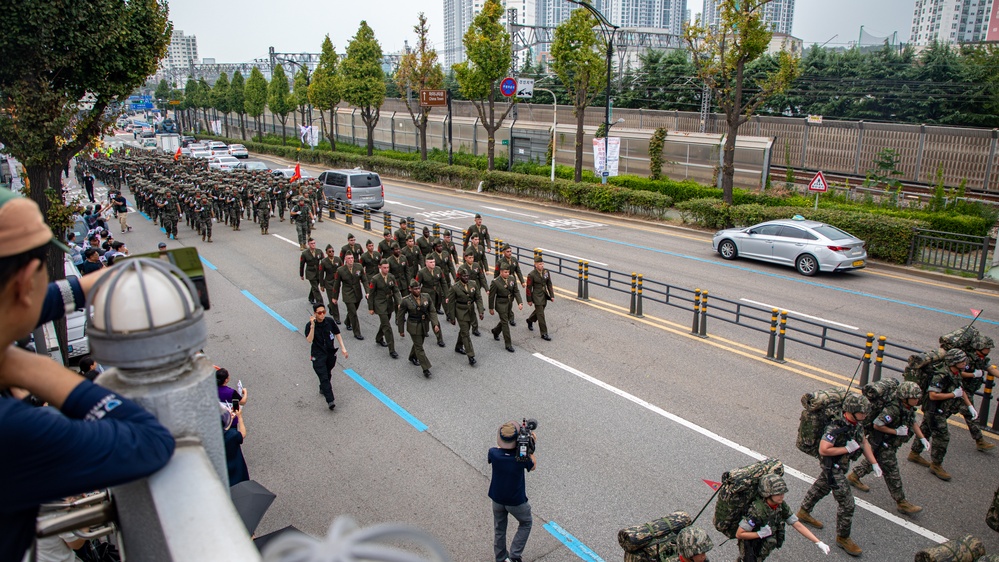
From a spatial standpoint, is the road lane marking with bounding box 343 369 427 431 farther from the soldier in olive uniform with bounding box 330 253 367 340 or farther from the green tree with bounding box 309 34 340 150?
the green tree with bounding box 309 34 340 150

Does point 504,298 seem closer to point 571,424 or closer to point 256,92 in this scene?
point 571,424

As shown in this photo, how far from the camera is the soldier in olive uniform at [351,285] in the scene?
531 inches

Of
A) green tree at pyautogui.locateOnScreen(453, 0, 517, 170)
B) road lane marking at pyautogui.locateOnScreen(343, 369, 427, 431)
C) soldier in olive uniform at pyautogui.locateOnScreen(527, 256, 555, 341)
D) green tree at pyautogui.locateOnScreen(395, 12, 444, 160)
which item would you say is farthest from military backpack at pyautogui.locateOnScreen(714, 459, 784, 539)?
green tree at pyautogui.locateOnScreen(395, 12, 444, 160)

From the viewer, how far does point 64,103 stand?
10.7 m

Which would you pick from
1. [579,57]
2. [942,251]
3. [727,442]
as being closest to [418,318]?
[727,442]

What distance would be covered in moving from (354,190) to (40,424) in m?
28.5

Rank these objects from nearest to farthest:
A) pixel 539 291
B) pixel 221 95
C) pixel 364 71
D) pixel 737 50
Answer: pixel 539 291
pixel 737 50
pixel 364 71
pixel 221 95

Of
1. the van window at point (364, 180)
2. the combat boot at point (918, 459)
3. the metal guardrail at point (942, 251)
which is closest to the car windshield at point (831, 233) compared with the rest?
the metal guardrail at point (942, 251)

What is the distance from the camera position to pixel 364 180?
29.6 meters

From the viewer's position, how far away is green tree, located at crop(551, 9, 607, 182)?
3246cm

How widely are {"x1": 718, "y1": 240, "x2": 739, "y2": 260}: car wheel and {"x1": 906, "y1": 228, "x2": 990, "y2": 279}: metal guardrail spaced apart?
15.6 ft

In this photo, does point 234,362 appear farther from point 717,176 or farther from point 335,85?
point 335,85

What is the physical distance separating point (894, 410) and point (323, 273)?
36.1 feet

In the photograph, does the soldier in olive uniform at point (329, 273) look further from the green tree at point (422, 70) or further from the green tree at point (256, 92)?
the green tree at point (256, 92)
